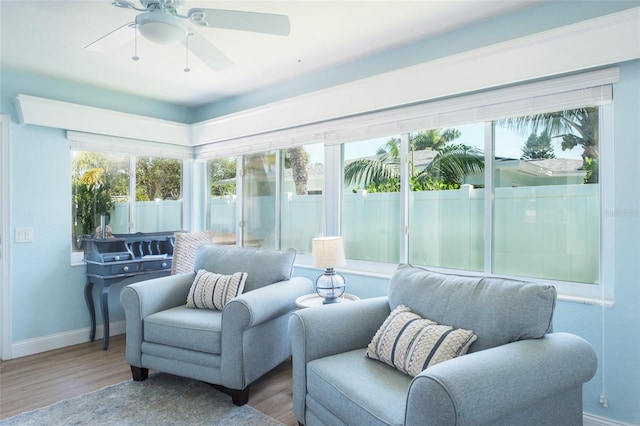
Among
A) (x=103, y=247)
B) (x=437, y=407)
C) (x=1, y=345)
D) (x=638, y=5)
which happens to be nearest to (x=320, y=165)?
(x=103, y=247)

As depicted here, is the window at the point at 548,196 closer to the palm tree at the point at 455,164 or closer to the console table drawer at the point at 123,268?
the palm tree at the point at 455,164

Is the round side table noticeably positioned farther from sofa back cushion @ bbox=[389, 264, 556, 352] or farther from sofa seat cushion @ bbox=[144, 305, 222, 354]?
sofa back cushion @ bbox=[389, 264, 556, 352]

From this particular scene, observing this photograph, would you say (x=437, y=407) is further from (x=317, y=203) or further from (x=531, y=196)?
(x=317, y=203)

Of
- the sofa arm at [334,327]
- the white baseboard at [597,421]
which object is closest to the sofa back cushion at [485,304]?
the sofa arm at [334,327]

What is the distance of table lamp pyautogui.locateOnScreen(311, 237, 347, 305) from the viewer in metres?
2.73

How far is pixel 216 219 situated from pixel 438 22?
3.12m

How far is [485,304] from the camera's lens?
183 centimetres

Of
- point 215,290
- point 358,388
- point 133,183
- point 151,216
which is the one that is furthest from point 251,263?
point 133,183

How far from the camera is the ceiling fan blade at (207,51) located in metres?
2.09

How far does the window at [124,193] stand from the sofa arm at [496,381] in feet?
11.9

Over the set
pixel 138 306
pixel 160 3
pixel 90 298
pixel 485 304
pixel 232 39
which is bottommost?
pixel 90 298

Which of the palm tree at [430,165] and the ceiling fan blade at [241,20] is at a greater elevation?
the ceiling fan blade at [241,20]

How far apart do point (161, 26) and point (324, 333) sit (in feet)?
5.45

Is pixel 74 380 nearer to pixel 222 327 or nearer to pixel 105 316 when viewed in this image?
pixel 105 316
